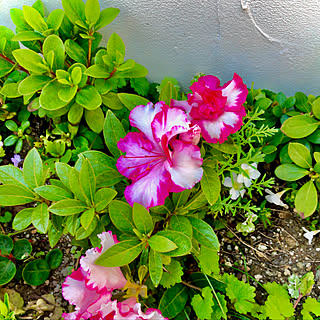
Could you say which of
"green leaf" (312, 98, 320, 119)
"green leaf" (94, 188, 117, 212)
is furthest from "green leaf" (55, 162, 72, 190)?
"green leaf" (312, 98, 320, 119)

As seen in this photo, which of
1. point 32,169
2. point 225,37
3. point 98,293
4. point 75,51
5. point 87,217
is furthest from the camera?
point 225,37

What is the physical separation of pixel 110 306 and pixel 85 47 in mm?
1127

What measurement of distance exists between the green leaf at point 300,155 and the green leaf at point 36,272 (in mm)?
1270

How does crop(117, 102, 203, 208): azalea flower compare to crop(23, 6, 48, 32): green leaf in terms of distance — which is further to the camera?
crop(23, 6, 48, 32): green leaf

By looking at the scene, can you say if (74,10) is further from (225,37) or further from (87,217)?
(87,217)

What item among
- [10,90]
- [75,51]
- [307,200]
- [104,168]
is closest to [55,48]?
[75,51]

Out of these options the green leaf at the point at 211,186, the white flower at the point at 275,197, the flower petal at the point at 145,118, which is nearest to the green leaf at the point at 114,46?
the flower petal at the point at 145,118

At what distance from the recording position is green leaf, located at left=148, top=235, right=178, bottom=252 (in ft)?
3.34

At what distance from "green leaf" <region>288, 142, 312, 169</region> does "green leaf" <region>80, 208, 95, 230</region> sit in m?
0.93

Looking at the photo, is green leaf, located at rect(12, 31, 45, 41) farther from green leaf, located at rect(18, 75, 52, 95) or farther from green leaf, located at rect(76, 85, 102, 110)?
green leaf, located at rect(76, 85, 102, 110)

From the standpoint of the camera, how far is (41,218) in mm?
1186

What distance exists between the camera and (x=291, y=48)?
154 cm

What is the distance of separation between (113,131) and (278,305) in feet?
3.27

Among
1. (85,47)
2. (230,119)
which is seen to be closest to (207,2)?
(85,47)
